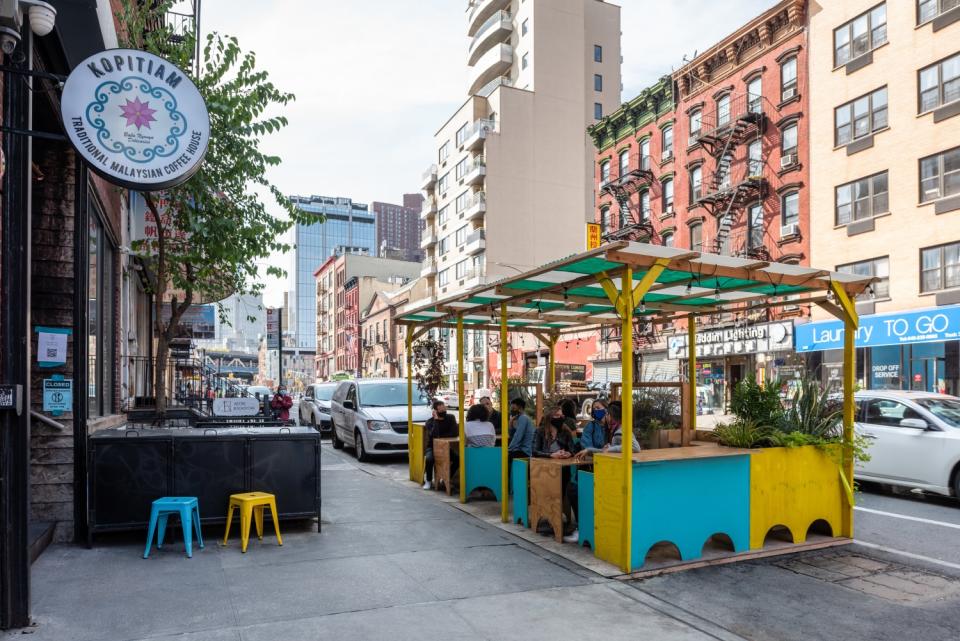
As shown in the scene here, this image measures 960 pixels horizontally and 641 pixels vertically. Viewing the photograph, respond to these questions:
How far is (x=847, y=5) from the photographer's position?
2780cm

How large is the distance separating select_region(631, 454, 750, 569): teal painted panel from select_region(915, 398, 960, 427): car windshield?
4.90m

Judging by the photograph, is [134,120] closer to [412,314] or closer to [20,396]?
[20,396]

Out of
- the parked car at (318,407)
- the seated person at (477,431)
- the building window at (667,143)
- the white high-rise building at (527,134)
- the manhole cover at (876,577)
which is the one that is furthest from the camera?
the white high-rise building at (527,134)

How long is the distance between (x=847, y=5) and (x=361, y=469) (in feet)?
86.4

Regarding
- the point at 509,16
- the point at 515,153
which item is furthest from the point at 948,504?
the point at 509,16

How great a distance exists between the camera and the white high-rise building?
58.0 metres

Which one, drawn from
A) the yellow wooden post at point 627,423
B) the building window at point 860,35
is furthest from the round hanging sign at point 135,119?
the building window at point 860,35

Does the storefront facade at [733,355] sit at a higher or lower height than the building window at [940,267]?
lower

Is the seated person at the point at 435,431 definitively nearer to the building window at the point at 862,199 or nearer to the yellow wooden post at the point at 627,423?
the yellow wooden post at the point at 627,423

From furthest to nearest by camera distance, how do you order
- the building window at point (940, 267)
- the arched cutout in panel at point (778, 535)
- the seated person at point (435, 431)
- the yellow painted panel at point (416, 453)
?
the building window at point (940, 267)
the yellow painted panel at point (416, 453)
the seated person at point (435, 431)
the arched cutout in panel at point (778, 535)

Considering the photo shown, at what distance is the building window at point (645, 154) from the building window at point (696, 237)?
548 cm

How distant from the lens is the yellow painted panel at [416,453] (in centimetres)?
1279

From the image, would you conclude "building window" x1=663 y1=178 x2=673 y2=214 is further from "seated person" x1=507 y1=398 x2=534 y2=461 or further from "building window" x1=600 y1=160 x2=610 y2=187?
"seated person" x1=507 y1=398 x2=534 y2=461

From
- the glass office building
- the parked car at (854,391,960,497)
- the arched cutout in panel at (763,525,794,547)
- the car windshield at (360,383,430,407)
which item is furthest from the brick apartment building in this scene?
the glass office building
